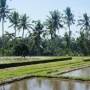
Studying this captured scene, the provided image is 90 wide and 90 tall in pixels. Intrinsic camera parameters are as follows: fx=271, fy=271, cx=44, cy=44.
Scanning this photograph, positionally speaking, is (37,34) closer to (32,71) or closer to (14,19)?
(14,19)

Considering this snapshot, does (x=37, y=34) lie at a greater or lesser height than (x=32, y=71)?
greater

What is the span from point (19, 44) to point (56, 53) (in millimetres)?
21775

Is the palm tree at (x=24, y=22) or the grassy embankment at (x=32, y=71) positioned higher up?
the palm tree at (x=24, y=22)

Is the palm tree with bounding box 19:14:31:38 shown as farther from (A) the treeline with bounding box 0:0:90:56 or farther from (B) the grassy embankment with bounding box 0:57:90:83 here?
(B) the grassy embankment with bounding box 0:57:90:83

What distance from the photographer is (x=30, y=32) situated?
59.6 m

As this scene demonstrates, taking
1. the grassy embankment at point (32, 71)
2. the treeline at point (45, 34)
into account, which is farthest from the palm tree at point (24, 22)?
the grassy embankment at point (32, 71)

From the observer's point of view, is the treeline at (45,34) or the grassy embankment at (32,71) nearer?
the grassy embankment at (32,71)

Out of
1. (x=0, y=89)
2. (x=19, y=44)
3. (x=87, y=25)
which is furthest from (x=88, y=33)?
(x=0, y=89)

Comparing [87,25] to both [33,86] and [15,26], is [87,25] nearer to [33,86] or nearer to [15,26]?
[15,26]

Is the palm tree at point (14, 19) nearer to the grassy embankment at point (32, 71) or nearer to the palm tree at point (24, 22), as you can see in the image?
the palm tree at point (24, 22)

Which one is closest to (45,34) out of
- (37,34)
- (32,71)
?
(37,34)

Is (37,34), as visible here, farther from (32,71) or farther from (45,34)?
(32,71)

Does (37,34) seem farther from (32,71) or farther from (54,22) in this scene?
(32,71)

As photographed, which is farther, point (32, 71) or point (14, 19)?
point (14, 19)
